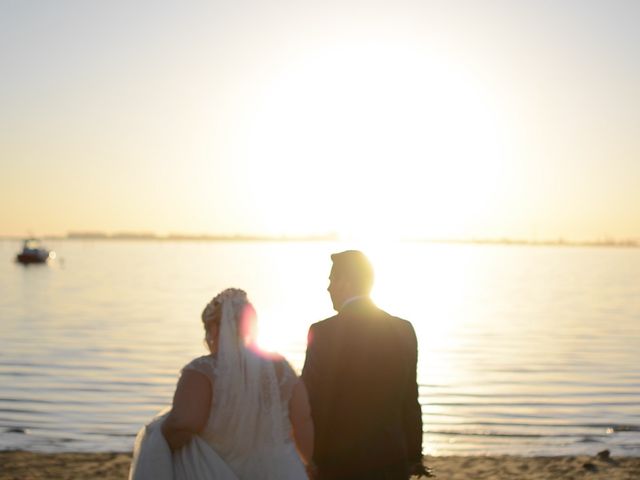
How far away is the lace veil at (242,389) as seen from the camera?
398cm

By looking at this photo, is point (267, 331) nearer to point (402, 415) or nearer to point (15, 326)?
point (15, 326)

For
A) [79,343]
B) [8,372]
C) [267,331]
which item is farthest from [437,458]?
[267,331]

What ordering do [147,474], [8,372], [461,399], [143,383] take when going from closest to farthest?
1. [147,474]
2. [461,399]
3. [143,383]
4. [8,372]

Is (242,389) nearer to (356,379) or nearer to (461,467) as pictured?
(356,379)

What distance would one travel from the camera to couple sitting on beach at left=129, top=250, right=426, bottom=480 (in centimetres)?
400

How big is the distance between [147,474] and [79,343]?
2687 cm

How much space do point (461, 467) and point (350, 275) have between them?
725 cm

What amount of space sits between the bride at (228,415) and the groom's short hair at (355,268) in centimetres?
73

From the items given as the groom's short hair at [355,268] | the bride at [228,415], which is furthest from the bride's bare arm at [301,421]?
the groom's short hair at [355,268]

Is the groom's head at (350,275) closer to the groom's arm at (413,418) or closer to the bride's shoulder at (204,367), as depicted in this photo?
the groom's arm at (413,418)

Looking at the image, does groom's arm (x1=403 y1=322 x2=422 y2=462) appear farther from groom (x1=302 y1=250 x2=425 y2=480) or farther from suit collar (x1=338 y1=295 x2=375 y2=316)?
suit collar (x1=338 y1=295 x2=375 y2=316)

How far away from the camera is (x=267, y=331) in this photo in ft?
118

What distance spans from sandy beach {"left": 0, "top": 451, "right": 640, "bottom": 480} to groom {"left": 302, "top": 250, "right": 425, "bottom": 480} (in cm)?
614

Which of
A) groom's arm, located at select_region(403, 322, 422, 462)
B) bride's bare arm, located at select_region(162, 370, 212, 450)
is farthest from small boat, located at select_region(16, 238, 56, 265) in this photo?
bride's bare arm, located at select_region(162, 370, 212, 450)
